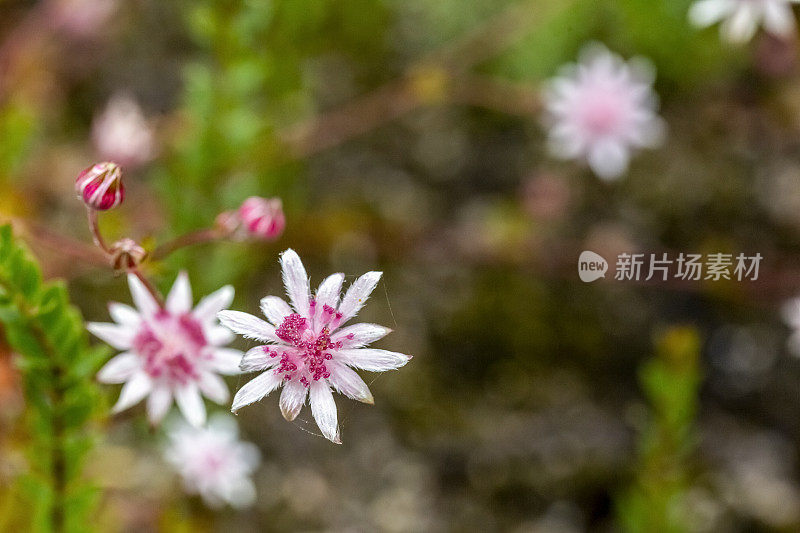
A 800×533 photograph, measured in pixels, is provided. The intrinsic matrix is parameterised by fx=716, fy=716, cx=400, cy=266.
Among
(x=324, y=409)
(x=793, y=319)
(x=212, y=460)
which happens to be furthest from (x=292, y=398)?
(x=793, y=319)

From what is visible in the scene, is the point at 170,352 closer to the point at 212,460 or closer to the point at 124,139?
the point at 212,460

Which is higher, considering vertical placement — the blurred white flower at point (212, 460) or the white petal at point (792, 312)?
the white petal at point (792, 312)

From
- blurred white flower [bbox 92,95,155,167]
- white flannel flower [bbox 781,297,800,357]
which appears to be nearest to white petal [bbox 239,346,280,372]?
blurred white flower [bbox 92,95,155,167]

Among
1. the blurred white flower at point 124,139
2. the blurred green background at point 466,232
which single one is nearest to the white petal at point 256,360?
the blurred green background at point 466,232

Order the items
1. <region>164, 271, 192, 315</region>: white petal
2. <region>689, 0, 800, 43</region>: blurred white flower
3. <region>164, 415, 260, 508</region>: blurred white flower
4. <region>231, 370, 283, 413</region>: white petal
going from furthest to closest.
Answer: <region>164, 415, 260, 508</region>: blurred white flower → <region>689, 0, 800, 43</region>: blurred white flower → <region>164, 271, 192, 315</region>: white petal → <region>231, 370, 283, 413</region>: white petal

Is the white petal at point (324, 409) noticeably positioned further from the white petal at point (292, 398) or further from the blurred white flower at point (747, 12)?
the blurred white flower at point (747, 12)

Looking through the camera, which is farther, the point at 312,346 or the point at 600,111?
the point at 600,111

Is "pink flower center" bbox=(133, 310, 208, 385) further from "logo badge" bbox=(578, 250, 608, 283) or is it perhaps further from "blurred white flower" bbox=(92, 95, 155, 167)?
"logo badge" bbox=(578, 250, 608, 283)
